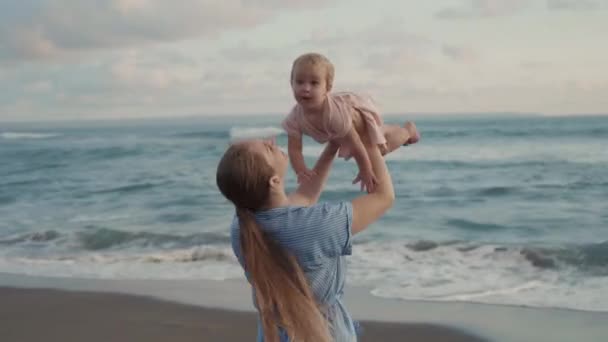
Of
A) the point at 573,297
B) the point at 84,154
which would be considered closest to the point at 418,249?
the point at 573,297

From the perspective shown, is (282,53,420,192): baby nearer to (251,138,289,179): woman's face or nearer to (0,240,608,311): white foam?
(251,138,289,179): woman's face

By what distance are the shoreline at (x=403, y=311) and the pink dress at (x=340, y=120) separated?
3.24 m

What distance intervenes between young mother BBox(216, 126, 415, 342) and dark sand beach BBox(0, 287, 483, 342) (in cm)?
334

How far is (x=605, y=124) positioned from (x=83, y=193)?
71.4 ft

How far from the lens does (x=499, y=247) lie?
9.17m

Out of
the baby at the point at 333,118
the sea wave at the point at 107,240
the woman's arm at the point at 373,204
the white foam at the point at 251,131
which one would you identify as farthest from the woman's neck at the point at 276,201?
the white foam at the point at 251,131

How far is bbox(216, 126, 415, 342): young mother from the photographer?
89.0 inches

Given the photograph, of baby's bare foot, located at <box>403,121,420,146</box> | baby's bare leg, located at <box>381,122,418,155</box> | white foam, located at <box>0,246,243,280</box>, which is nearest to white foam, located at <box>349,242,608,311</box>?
white foam, located at <box>0,246,243,280</box>

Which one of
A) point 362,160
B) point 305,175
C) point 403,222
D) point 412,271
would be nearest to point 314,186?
point 305,175

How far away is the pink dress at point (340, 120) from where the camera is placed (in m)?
2.66

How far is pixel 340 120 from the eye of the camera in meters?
2.65

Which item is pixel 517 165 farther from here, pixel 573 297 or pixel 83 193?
pixel 573 297

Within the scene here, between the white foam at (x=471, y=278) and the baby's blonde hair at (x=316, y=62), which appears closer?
the baby's blonde hair at (x=316, y=62)

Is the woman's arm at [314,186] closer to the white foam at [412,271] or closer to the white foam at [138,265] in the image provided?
the white foam at [412,271]
